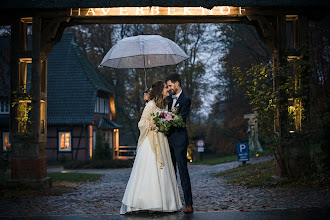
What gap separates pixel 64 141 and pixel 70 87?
12.4 feet

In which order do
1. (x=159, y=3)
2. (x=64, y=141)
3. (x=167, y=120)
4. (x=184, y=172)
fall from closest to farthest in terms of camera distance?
(x=167, y=120)
(x=184, y=172)
(x=159, y=3)
(x=64, y=141)

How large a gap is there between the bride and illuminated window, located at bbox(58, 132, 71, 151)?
26.1 metres

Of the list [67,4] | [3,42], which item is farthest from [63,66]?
[67,4]

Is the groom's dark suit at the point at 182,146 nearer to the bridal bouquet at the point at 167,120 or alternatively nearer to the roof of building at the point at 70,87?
the bridal bouquet at the point at 167,120

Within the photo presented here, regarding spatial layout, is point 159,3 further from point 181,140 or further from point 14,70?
point 181,140

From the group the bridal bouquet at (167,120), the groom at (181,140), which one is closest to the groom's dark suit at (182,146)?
the groom at (181,140)

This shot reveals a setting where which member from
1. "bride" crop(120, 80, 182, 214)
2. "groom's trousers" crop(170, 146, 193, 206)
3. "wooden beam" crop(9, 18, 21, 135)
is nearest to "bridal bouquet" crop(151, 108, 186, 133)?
"bride" crop(120, 80, 182, 214)

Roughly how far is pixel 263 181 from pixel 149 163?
5.42m

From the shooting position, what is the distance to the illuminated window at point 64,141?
109 ft

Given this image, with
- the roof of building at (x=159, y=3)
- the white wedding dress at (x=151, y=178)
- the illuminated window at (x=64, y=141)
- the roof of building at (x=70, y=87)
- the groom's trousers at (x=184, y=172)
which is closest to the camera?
the white wedding dress at (x=151, y=178)

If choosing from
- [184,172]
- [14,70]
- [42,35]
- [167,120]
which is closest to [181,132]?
[167,120]

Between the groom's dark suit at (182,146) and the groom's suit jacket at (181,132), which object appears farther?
the groom's suit jacket at (181,132)

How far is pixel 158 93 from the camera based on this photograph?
25.7 feet

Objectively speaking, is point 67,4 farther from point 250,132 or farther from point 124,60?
point 250,132
